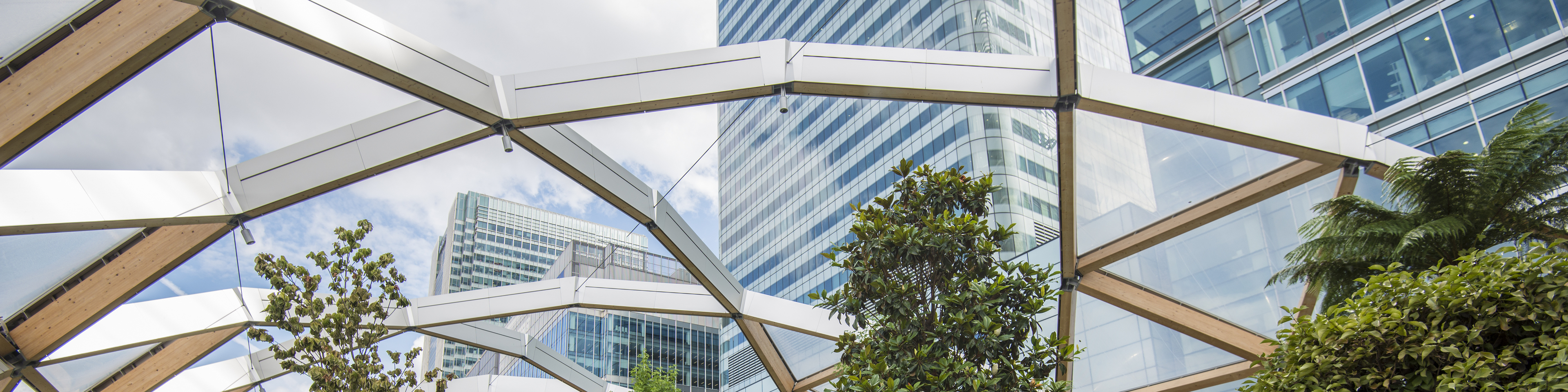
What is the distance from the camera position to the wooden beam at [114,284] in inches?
459

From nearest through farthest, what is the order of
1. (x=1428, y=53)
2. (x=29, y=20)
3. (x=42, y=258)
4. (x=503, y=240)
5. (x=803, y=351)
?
(x=29, y=20) < (x=42, y=258) < (x=1428, y=53) < (x=803, y=351) < (x=503, y=240)

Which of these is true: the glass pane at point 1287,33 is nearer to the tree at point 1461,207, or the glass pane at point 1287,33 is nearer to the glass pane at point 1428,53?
the glass pane at point 1428,53

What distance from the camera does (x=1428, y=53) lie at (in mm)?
16625

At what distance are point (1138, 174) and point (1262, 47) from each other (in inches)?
365

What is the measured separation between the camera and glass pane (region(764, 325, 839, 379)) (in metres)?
18.6

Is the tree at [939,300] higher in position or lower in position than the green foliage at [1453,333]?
higher

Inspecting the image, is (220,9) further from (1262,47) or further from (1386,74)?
(1262,47)

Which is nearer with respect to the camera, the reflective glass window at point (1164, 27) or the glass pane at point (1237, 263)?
the glass pane at point (1237, 263)

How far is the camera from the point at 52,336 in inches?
505

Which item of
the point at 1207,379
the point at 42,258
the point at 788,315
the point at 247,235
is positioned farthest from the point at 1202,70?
the point at 42,258

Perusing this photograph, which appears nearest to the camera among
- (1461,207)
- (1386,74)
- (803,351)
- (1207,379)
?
A: (1461,207)

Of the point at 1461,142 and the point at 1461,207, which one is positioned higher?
the point at 1461,142

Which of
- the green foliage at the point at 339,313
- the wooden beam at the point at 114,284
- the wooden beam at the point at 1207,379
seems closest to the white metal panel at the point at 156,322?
the wooden beam at the point at 114,284

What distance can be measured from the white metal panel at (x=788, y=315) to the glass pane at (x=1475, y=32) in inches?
485
